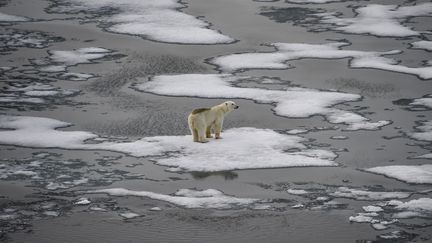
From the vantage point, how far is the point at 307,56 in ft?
65.0

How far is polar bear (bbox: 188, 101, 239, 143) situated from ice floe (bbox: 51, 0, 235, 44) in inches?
304

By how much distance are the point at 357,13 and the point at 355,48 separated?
13.5 feet

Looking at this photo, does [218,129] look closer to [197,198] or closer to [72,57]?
[197,198]

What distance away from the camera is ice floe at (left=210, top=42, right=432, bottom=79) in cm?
1880

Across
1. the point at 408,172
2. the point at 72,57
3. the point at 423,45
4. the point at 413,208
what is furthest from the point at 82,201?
the point at 423,45

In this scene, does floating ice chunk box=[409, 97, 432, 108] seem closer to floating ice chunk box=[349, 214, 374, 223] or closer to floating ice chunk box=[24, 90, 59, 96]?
floating ice chunk box=[349, 214, 374, 223]

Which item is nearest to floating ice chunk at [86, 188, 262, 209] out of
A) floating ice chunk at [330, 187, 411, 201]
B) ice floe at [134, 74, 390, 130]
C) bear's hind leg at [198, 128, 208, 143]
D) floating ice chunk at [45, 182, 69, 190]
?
floating ice chunk at [45, 182, 69, 190]

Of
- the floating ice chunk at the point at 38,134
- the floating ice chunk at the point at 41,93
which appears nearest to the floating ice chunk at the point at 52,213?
the floating ice chunk at the point at 38,134

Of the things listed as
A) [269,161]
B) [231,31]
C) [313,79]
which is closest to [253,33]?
[231,31]

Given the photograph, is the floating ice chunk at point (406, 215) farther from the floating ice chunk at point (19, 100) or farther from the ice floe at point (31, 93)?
the floating ice chunk at point (19, 100)

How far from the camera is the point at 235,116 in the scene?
50.8ft

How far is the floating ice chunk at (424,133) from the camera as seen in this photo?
13672mm

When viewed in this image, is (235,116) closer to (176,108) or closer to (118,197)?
(176,108)

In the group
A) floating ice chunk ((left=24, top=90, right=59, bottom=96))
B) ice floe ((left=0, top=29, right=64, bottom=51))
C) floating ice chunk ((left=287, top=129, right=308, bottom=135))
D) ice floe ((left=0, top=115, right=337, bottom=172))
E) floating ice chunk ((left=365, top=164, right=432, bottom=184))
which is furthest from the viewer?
ice floe ((left=0, top=29, right=64, bottom=51))
